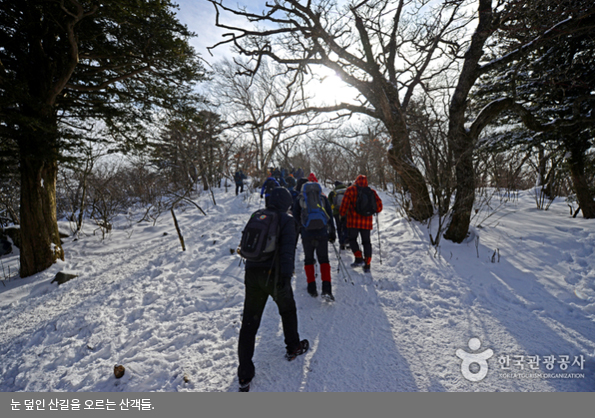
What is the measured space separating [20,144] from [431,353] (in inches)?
361

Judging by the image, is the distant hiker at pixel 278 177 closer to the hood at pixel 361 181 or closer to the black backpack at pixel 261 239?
the hood at pixel 361 181

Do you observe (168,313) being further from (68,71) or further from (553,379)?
(68,71)

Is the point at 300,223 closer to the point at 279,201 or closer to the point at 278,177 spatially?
the point at 279,201

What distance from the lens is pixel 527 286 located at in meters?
3.90

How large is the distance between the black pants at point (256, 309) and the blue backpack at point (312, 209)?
151 cm

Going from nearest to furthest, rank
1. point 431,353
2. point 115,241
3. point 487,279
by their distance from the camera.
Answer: point 431,353 < point 487,279 < point 115,241

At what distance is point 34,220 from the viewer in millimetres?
6359

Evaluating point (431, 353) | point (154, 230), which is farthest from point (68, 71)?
point (431, 353)

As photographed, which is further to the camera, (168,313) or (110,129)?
(110,129)

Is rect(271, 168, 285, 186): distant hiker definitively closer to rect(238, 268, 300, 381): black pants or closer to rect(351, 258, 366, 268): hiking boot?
rect(351, 258, 366, 268): hiking boot

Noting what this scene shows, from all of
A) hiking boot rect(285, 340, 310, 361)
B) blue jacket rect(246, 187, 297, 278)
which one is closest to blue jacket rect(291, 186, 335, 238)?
blue jacket rect(246, 187, 297, 278)

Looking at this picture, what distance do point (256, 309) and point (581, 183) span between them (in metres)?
9.92

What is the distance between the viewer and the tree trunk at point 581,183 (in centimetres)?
689

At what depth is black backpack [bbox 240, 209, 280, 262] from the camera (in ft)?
8.26
